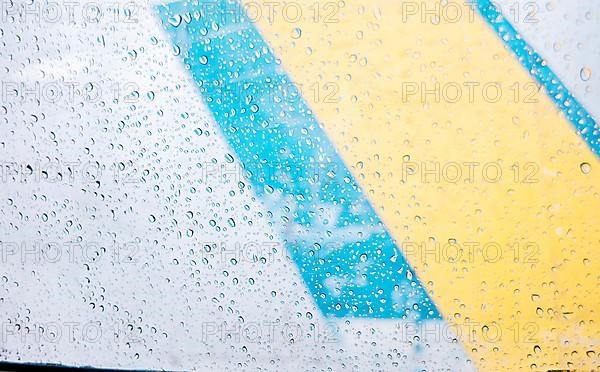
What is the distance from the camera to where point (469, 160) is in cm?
106

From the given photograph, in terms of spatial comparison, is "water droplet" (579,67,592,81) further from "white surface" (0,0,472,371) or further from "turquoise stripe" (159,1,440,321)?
"white surface" (0,0,472,371)

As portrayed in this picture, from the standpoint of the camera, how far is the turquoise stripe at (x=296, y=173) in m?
1.09

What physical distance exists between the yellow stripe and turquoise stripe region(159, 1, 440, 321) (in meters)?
0.03

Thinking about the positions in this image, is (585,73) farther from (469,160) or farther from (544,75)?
(469,160)

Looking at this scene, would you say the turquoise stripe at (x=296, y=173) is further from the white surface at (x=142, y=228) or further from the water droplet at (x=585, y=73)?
the water droplet at (x=585, y=73)

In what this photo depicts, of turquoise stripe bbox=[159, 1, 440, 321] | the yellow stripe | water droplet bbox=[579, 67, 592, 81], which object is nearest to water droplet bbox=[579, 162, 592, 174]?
the yellow stripe

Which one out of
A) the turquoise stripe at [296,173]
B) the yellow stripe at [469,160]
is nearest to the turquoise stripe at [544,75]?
the yellow stripe at [469,160]

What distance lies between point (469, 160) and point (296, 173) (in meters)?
0.34

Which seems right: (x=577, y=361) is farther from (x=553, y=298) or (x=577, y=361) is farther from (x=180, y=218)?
(x=180, y=218)

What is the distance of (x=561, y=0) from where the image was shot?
101 centimetres

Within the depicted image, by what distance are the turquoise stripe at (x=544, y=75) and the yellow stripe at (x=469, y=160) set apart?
0.02m

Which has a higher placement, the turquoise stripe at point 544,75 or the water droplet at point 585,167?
the turquoise stripe at point 544,75

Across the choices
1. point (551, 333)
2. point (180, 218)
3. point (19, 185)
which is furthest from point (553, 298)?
point (19, 185)

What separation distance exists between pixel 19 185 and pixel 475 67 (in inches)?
39.3
